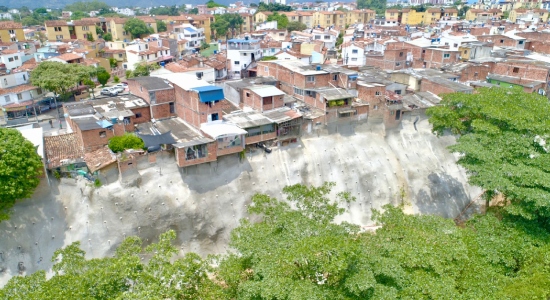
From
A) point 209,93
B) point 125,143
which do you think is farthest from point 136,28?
point 125,143

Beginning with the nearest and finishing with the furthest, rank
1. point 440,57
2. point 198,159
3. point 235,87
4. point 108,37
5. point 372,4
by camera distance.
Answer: point 198,159, point 235,87, point 440,57, point 108,37, point 372,4

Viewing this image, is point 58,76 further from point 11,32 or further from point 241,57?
point 11,32

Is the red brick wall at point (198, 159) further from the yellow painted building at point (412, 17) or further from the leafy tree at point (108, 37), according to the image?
the yellow painted building at point (412, 17)

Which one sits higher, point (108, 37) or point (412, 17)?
point (412, 17)

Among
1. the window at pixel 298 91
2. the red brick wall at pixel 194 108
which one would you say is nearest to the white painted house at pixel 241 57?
the window at pixel 298 91

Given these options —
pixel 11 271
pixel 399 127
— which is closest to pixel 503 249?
pixel 399 127

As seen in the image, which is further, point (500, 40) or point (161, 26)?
point (161, 26)

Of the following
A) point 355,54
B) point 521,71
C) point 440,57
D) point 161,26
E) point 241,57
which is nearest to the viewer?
point 521,71
